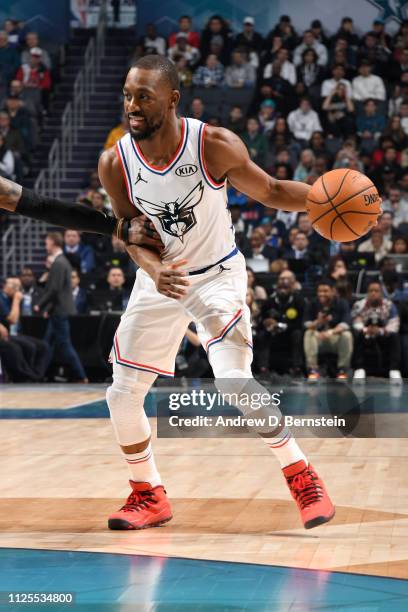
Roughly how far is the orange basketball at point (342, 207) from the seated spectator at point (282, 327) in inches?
339

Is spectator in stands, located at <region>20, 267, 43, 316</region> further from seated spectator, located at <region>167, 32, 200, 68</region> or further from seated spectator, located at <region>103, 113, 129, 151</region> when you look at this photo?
seated spectator, located at <region>167, 32, 200, 68</region>

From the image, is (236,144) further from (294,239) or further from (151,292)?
(294,239)

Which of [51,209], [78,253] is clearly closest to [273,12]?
[78,253]

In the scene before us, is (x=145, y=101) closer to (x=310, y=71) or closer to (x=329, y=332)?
(x=329, y=332)

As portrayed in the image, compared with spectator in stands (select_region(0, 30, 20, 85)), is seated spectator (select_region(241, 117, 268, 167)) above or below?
below

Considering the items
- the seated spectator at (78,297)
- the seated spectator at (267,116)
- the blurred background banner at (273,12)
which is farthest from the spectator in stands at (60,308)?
the blurred background banner at (273,12)

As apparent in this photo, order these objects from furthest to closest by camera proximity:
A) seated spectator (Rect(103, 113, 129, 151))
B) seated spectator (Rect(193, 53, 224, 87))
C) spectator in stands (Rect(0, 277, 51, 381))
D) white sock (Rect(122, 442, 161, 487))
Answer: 1. seated spectator (Rect(193, 53, 224, 87))
2. seated spectator (Rect(103, 113, 129, 151))
3. spectator in stands (Rect(0, 277, 51, 381))
4. white sock (Rect(122, 442, 161, 487))

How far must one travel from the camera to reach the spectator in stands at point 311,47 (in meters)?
19.5

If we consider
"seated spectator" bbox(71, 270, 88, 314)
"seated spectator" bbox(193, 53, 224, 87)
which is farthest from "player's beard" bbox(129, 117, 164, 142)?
"seated spectator" bbox(193, 53, 224, 87)

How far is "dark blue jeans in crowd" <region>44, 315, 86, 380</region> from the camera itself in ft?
47.1

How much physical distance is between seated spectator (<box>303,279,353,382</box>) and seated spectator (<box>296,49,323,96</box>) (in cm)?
683

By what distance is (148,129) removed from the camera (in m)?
5.10

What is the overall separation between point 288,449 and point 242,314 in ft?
2.33

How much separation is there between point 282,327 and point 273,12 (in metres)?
9.11
